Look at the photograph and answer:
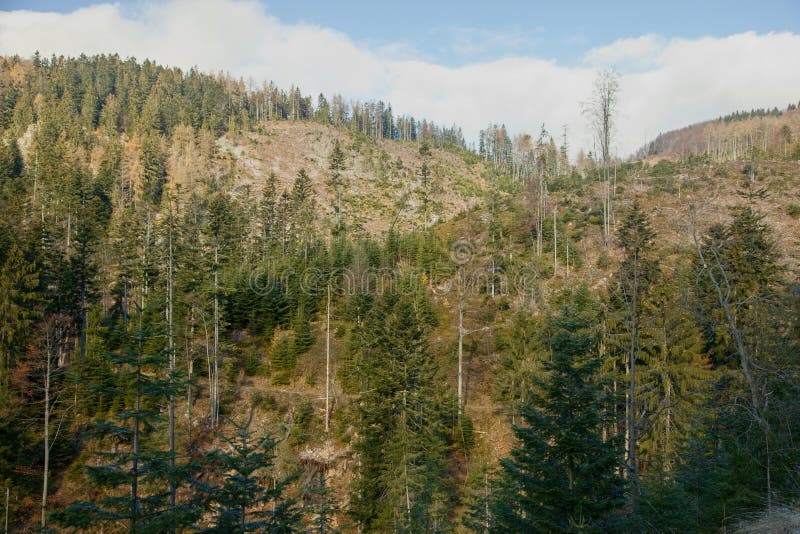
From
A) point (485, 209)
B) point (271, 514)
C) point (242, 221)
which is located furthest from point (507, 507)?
point (242, 221)

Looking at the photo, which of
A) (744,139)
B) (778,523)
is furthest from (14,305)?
(744,139)

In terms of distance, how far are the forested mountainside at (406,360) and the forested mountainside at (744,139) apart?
31724 mm

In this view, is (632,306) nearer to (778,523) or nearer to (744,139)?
(778,523)

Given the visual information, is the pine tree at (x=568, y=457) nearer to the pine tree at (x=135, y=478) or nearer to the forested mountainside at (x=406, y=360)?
the forested mountainside at (x=406, y=360)

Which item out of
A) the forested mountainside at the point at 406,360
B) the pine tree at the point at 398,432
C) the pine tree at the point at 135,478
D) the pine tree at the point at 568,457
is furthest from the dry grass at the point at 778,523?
the pine tree at the point at 398,432

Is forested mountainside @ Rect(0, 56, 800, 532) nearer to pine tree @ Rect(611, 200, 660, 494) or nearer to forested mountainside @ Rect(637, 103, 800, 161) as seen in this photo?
pine tree @ Rect(611, 200, 660, 494)

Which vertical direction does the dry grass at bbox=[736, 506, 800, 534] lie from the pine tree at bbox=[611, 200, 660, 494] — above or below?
below

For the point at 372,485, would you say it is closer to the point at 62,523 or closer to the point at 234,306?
the point at 62,523

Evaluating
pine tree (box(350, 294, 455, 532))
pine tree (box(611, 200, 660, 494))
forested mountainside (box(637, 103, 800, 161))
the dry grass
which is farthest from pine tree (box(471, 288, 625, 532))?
forested mountainside (box(637, 103, 800, 161))

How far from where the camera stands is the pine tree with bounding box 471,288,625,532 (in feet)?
32.2

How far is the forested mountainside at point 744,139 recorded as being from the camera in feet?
305

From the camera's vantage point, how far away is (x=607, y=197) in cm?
4300

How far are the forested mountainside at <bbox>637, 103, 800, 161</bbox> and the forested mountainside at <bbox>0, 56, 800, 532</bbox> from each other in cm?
3172

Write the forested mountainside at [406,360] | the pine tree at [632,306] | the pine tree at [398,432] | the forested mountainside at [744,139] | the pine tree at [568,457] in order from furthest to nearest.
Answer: the forested mountainside at [744,139]
the pine tree at [398,432]
the pine tree at [632,306]
the forested mountainside at [406,360]
the pine tree at [568,457]
